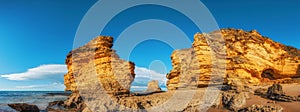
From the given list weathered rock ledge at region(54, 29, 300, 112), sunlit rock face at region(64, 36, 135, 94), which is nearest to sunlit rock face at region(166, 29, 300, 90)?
weathered rock ledge at region(54, 29, 300, 112)

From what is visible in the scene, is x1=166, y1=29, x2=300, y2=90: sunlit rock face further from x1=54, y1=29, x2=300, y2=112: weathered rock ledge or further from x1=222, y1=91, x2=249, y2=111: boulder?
x1=222, y1=91, x2=249, y2=111: boulder

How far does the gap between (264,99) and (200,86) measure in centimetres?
851

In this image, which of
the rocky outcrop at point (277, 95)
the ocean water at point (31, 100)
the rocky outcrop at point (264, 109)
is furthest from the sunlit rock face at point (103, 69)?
the rocky outcrop at point (277, 95)

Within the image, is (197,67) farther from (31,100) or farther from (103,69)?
(31,100)

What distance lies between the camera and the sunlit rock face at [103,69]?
73.4 ft

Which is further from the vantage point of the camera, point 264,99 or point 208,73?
point 208,73

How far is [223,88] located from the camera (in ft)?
71.7

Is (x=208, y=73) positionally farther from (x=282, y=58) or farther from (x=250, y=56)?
(x=282, y=58)

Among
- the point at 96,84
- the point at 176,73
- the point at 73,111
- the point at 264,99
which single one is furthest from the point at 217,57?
the point at 73,111

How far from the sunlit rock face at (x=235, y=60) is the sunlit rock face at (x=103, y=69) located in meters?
6.64

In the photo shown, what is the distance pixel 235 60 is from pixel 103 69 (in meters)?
13.5

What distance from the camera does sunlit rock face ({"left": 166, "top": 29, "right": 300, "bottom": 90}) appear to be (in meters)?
25.6

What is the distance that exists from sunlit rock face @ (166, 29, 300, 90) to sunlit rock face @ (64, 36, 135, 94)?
6.64m

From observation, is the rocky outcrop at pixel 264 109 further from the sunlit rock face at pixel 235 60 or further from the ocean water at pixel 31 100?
the ocean water at pixel 31 100
